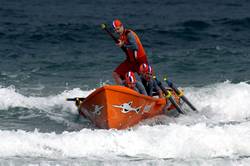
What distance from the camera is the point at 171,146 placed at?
13.5m

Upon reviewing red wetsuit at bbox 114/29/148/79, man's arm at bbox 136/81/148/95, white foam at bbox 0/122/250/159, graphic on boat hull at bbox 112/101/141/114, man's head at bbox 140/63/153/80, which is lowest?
white foam at bbox 0/122/250/159

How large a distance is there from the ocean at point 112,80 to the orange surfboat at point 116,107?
0.73 ft

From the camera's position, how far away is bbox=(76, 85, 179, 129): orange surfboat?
14.1m

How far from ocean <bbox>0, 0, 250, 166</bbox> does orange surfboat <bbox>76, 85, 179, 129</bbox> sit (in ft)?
0.73

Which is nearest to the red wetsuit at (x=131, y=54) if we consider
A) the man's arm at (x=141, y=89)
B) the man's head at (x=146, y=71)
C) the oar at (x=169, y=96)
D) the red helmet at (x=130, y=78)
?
the man's head at (x=146, y=71)

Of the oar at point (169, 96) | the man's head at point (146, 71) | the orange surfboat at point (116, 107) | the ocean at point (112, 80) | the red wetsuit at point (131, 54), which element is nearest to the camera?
the ocean at point (112, 80)

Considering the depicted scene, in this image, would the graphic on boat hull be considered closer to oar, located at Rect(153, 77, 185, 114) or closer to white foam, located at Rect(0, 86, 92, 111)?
oar, located at Rect(153, 77, 185, 114)

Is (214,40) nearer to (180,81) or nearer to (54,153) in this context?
(180,81)

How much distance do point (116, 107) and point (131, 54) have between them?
5.19 feet

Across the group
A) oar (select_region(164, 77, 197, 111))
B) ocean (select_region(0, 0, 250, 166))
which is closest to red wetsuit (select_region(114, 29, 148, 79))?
oar (select_region(164, 77, 197, 111))

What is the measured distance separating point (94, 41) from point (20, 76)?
194 inches

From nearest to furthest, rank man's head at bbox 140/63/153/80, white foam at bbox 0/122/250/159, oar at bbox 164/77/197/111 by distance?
white foam at bbox 0/122/250/159
man's head at bbox 140/63/153/80
oar at bbox 164/77/197/111

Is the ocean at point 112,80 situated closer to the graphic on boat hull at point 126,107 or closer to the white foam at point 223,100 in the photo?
the white foam at point 223,100

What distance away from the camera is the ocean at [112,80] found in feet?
43.3
